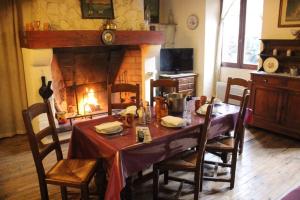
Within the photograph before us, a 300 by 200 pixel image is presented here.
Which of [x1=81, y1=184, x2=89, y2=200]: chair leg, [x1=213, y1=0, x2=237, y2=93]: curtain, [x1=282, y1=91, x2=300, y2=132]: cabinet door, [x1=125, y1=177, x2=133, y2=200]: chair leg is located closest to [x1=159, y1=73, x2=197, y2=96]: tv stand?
[x1=213, y1=0, x2=237, y2=93]: curtain

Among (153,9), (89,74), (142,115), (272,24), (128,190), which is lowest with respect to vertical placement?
(128,190)

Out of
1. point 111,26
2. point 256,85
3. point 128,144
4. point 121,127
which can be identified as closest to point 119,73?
point 111,26

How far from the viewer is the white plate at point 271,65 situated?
4078 mm

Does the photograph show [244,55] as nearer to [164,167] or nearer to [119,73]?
[119,73]

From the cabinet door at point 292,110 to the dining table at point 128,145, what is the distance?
1565 mm

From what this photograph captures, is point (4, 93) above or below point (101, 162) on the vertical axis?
above

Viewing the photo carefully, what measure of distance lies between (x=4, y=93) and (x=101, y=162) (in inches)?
97.2

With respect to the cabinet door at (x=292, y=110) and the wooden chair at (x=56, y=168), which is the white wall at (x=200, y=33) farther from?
the wooden chair at (x=56, y=168)

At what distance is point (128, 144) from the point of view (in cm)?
190

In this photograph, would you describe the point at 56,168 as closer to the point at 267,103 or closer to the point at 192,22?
the point at 267,103

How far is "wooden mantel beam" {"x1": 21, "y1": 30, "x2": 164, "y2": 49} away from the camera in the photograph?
10.7 ft

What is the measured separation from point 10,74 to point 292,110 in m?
4.02

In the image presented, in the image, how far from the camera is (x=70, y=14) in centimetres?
363

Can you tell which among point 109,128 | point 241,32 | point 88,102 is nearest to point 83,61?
point 88,102
